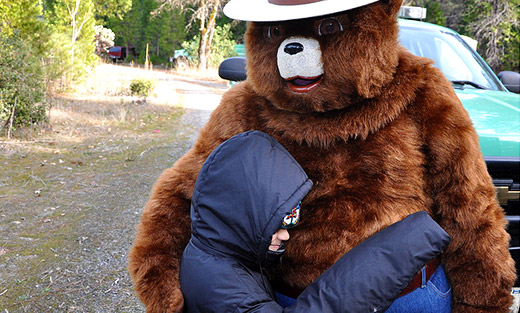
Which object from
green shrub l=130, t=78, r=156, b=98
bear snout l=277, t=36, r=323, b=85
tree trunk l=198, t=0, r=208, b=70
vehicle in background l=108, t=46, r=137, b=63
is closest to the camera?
bear snout l=277, t=36, r=323, b=85

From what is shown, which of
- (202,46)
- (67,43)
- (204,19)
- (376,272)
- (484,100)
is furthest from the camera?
(202,46)

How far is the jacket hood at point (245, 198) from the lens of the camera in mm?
1543

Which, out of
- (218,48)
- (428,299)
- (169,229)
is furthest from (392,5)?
(218,48)

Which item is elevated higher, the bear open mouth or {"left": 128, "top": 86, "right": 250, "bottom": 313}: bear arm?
the bear open mouth

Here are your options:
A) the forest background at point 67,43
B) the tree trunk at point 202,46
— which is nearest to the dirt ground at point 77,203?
the forest background at point 67,43

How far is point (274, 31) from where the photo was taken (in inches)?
77.4

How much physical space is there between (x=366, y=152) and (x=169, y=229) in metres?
0.86

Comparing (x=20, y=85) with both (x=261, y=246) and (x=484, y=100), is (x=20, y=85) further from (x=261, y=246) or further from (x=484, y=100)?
(x=261, y=246)

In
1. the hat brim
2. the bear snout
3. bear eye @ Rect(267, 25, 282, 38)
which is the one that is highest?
the hat brim

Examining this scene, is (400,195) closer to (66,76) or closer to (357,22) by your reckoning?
(357,22)

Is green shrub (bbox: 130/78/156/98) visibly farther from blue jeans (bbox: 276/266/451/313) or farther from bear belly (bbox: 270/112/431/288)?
blue jeans (bbox: 276/266/451/313)

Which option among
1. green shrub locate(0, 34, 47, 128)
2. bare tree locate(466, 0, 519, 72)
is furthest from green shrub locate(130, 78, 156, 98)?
bare tree locate(466, 0, 519, 72)

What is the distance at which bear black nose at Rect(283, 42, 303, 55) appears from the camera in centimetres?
186

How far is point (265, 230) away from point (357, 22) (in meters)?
0.86
